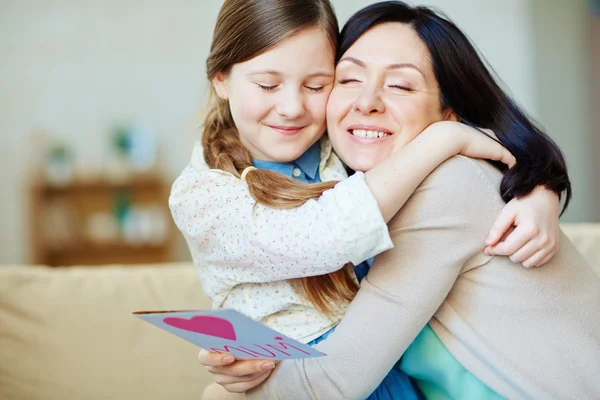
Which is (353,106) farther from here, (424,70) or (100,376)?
(100,376)

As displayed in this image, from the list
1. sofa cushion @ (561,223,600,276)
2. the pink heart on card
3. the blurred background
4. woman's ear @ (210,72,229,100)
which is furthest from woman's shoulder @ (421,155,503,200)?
the blurred background

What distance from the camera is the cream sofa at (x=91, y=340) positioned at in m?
1.91

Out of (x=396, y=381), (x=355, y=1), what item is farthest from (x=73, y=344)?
(x=355, y=1)

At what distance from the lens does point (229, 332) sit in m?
1.07

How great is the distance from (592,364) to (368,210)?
0.53 metres

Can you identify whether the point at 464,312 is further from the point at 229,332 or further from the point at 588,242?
the point at 588,242

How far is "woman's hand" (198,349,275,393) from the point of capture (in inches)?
49.8

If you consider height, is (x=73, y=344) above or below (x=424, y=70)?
below

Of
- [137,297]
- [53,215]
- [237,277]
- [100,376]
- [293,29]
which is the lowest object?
[53,215]

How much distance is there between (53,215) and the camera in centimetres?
502

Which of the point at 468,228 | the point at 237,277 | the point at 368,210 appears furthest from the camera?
the point at 237,277

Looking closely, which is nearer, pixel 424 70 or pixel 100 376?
pixel 424 70

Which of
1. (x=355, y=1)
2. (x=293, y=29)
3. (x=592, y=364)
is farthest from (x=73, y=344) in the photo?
(x=355, y=1)

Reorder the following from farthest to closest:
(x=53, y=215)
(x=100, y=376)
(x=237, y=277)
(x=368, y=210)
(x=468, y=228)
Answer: (x=53, y=215)
(x=100, y=376)
(x=237, y=277)
(x=468, y=228)
(x=368, y=210)
